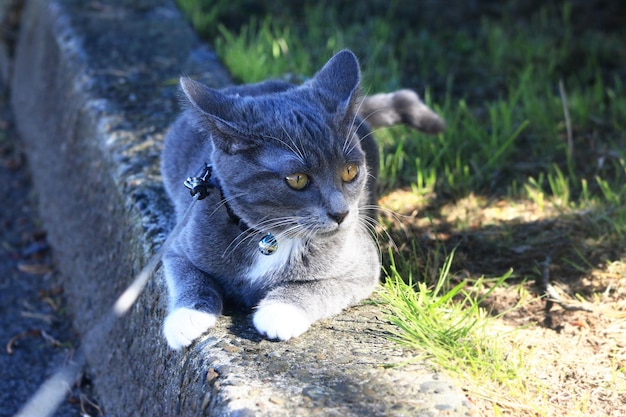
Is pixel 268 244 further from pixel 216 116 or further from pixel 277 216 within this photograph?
pixel 216 116

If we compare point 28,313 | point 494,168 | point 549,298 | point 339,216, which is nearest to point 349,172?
point 339,216

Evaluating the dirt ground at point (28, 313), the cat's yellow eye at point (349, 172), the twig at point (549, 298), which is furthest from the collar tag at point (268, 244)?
the dirt ground at point (28, 313)

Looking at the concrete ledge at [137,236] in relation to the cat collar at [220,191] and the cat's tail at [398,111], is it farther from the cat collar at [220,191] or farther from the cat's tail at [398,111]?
the cat's tail at [398,111]

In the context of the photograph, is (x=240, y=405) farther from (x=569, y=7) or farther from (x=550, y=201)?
(x=569, y=7)

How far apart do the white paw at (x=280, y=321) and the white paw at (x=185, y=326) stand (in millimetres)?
157

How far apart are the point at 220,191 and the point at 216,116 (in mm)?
322

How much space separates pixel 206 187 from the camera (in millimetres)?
2365

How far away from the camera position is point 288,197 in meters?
2.17

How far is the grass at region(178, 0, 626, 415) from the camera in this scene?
89.4 inches

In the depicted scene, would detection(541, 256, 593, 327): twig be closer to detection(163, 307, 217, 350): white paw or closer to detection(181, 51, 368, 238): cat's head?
detection(181, 51, 368, 238): cat's head

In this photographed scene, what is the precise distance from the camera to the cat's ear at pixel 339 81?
2.37m

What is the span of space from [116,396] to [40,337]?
0.78 meters

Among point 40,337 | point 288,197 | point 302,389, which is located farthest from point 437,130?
point 40,337

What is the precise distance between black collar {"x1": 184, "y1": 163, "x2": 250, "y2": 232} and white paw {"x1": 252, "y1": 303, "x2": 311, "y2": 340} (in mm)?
286
